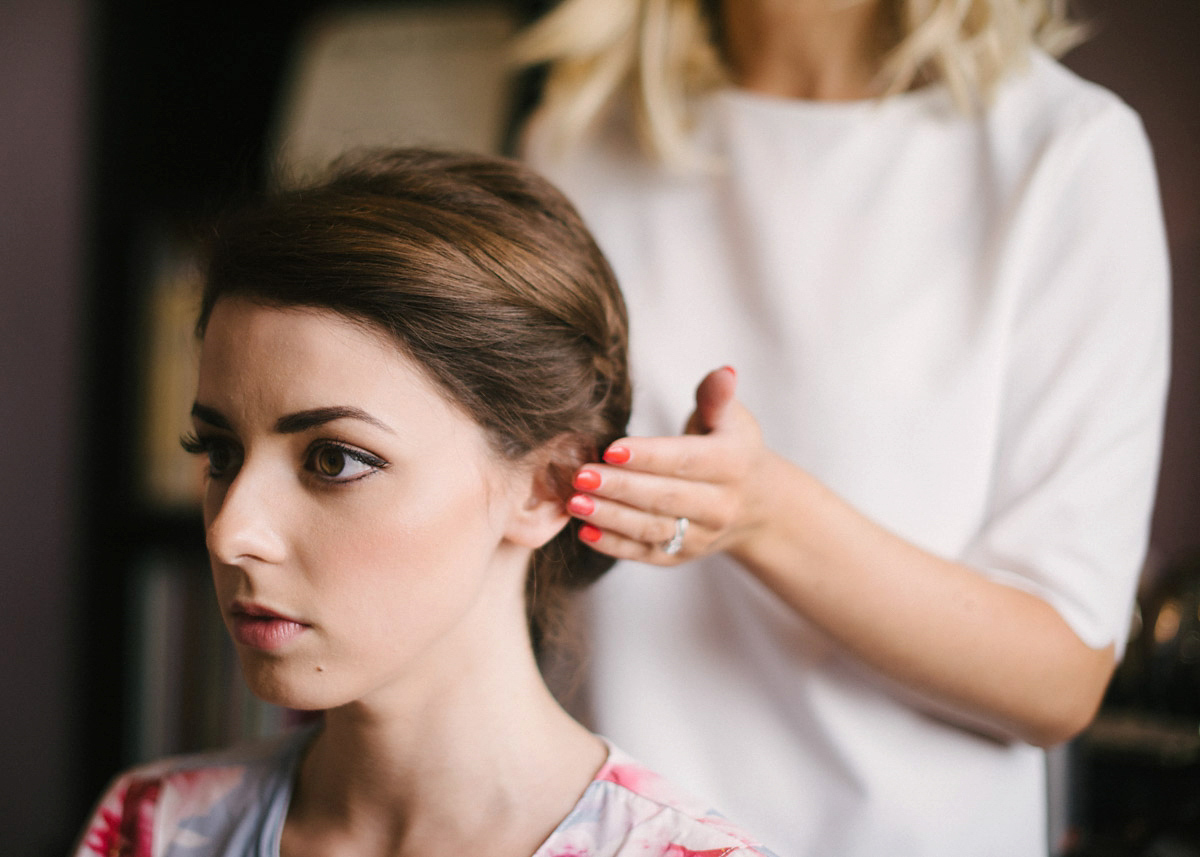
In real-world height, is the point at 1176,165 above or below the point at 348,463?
above

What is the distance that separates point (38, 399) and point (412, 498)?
6.84 ft

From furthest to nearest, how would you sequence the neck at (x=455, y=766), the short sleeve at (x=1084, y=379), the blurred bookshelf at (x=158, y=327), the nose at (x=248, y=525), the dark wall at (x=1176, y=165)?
the blurred bookshelf at (x=158, y=327)
the dark wall at (x=1176, y=165)
the short sleeve at (x=1084, y=379)
the neck at (x=455, y=766)
the nose at (x=248, y=525)

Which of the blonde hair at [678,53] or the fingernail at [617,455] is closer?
the fingernail at [617,455]

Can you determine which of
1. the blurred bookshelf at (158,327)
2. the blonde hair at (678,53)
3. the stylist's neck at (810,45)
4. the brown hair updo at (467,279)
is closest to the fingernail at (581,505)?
the brown hair updo at (467,279)

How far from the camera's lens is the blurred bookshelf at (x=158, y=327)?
2.26m

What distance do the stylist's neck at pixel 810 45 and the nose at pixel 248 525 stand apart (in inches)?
34.6

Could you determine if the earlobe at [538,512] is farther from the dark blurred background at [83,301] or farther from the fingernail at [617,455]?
the dark blurred background at [83,301]

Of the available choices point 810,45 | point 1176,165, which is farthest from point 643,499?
point 1176,165

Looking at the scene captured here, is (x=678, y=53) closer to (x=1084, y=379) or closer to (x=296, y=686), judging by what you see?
(x=1084, y=379)

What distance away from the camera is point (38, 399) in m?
2.41

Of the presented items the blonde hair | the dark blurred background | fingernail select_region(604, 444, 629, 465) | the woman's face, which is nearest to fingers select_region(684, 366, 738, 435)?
fingernail select_region(604, 444, 629, 465)

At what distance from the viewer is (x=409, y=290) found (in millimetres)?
793

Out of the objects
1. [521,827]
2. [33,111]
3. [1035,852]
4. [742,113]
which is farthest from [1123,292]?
[33,111]

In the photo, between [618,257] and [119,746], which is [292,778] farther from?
[119,746]
